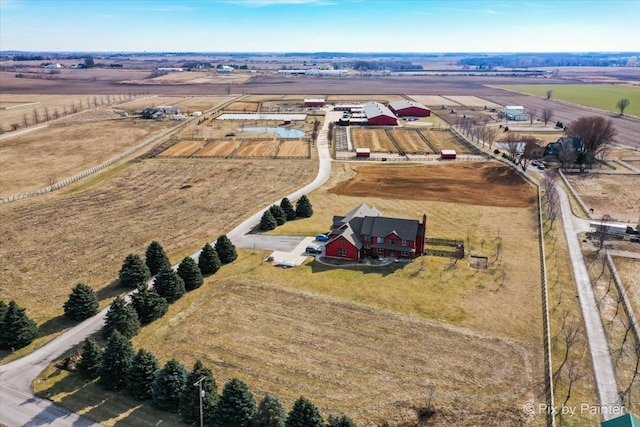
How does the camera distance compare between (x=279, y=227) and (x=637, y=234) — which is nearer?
(x=637, y=234)

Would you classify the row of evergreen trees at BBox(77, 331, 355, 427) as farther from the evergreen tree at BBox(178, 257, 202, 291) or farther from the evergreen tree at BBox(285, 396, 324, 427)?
the evergreen tree at BBox(178, 257, 202, 291)

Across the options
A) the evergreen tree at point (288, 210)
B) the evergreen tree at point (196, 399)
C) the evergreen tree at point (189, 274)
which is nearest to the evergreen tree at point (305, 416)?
the evergreen tree at point (196, 399)

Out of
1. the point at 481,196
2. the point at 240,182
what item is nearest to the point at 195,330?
the point at 240,182

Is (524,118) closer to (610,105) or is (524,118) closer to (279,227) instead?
(610,105)

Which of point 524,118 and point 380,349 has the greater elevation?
point 524,118

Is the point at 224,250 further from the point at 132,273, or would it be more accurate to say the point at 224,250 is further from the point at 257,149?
the point at 257,149

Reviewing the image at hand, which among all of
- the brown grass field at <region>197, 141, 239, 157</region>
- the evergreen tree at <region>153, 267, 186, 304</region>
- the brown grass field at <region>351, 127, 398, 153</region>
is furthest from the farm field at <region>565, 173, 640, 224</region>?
the brown grass field at <region>197, 141, 239, 157</region>

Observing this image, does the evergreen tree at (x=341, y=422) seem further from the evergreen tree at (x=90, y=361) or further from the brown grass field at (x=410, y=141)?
the brown grass field at (x=410, y=141)
